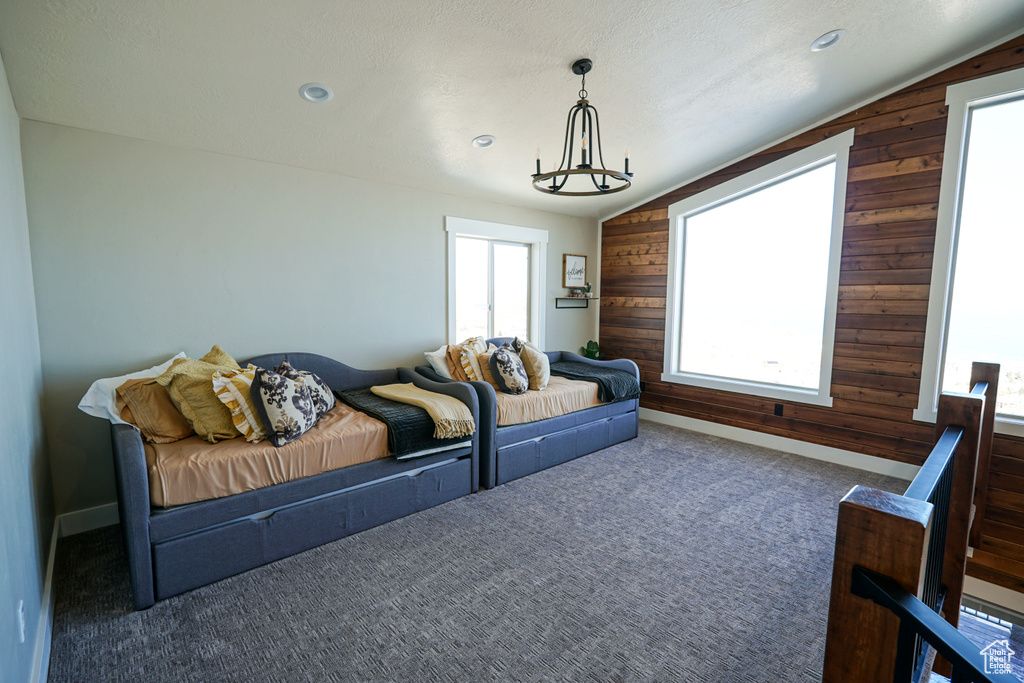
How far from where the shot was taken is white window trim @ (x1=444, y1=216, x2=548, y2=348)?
4297mm

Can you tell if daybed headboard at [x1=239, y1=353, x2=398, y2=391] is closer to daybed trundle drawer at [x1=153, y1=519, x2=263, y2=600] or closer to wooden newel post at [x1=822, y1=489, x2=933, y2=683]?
daybed trundle drawer at [x1=153, y1=519, x2=263, y2=600]

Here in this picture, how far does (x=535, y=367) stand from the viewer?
3955 mm

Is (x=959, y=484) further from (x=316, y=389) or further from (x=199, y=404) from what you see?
(x=199, y=404)

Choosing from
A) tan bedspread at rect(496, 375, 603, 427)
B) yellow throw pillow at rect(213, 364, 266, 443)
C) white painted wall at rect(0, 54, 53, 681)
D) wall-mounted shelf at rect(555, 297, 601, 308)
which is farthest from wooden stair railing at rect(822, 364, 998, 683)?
wall-mounted shelf at rect(555, 297, 601, 308)

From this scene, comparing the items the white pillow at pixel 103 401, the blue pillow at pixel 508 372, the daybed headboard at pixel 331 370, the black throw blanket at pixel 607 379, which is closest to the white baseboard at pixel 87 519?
the white pillow at pixel 103 401

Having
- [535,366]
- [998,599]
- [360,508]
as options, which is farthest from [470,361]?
[998,599]

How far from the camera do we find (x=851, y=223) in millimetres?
3643

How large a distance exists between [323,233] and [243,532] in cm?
221

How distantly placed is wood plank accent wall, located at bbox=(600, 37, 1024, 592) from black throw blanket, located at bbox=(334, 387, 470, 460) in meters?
3.17

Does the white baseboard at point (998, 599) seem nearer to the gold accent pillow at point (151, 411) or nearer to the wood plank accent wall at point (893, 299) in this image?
the wood plank accent wall at point (893, 299)

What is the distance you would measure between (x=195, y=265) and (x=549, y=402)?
8.83 feet

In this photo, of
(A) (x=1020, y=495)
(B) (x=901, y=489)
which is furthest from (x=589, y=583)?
(A) (x=1020, y=495)

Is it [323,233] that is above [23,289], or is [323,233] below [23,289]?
above

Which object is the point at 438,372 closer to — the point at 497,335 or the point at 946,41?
the point at 497,335
